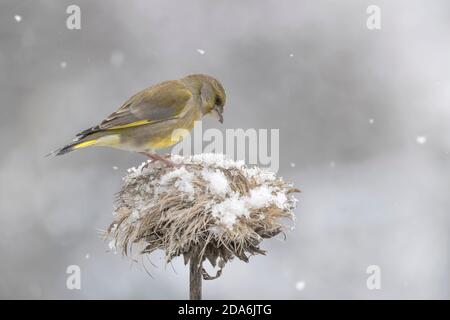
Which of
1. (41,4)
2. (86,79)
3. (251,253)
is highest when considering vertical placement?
(41,4)

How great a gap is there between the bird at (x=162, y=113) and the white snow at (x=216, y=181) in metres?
0.91

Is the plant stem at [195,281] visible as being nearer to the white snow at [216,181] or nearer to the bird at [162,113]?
the white snow at [216,181]

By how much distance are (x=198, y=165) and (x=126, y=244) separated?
2.32ft

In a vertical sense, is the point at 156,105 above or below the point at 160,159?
above

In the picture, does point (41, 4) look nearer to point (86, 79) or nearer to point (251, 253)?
point (86, 79)

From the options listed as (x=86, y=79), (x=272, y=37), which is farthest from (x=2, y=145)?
(x=272, y=37)

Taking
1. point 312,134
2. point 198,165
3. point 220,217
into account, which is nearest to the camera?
point 220,217

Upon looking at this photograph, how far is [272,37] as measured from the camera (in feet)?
33.2

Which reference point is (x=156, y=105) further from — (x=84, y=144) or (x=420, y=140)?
(x=420, y=140)

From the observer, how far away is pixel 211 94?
19.6ft

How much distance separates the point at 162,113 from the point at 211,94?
42cm

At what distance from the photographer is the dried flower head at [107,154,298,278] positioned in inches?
185

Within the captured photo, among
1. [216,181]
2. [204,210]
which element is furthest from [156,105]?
[204,210]

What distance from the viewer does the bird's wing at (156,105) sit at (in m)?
5.90
